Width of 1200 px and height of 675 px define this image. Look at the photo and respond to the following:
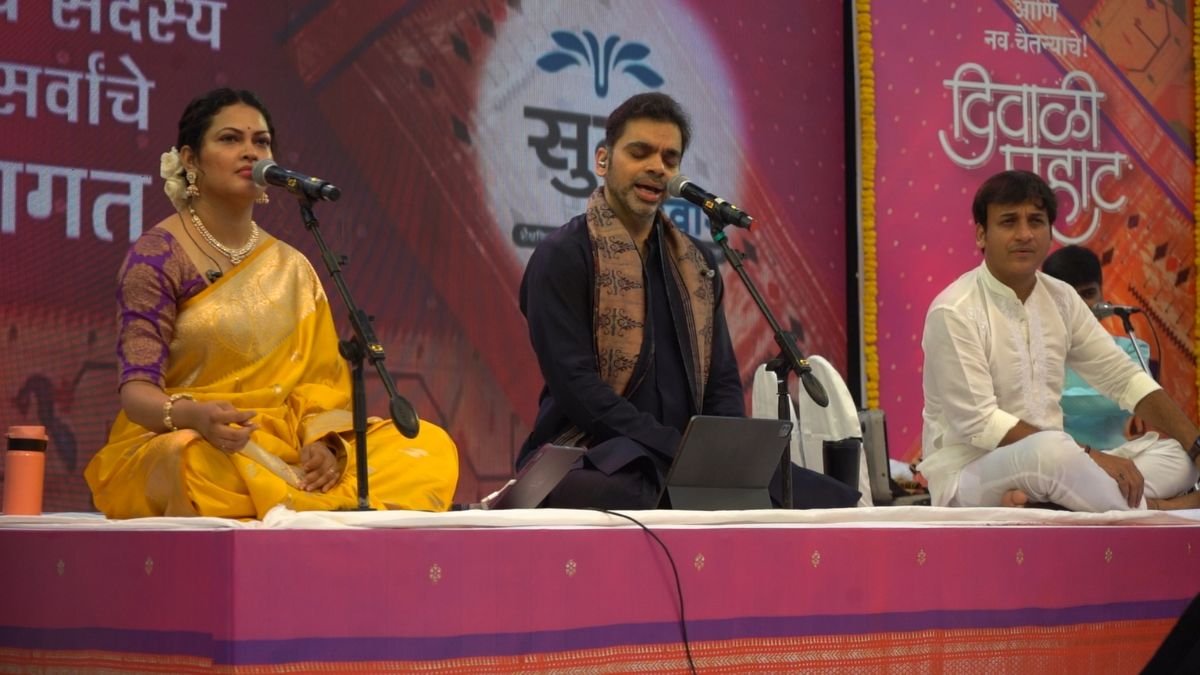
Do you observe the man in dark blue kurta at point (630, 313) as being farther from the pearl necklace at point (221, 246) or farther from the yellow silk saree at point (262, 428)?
the pearl necklace at point (221, 246)

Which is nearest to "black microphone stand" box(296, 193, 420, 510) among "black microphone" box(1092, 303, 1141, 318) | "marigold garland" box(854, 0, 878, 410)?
"black microphone" box(1092, 303, 1141, 318)

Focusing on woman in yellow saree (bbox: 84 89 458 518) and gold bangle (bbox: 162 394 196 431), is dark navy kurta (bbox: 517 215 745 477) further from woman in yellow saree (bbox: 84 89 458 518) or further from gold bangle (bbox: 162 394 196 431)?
gold bangle (bbox: 162 394 196 431)

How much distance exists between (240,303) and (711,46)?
3291mm

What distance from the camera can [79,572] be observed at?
8.62ft

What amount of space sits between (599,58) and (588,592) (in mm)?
A: 3823

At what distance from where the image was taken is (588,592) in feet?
8.68

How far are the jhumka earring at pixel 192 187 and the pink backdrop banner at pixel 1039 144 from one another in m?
3.70

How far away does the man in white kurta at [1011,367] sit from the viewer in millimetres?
A: 4129

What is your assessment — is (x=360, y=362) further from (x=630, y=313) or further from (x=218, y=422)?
(x=630, y=313)

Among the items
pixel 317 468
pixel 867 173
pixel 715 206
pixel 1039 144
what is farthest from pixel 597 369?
pixel 1039 144

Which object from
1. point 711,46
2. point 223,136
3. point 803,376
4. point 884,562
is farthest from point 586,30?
point 884,562

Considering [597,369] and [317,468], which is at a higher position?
[597,369]

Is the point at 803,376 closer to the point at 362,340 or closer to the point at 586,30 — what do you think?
the point at 362,340

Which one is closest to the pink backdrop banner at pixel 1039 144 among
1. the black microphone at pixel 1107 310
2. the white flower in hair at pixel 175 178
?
the black microphone at pixel 1107 310
